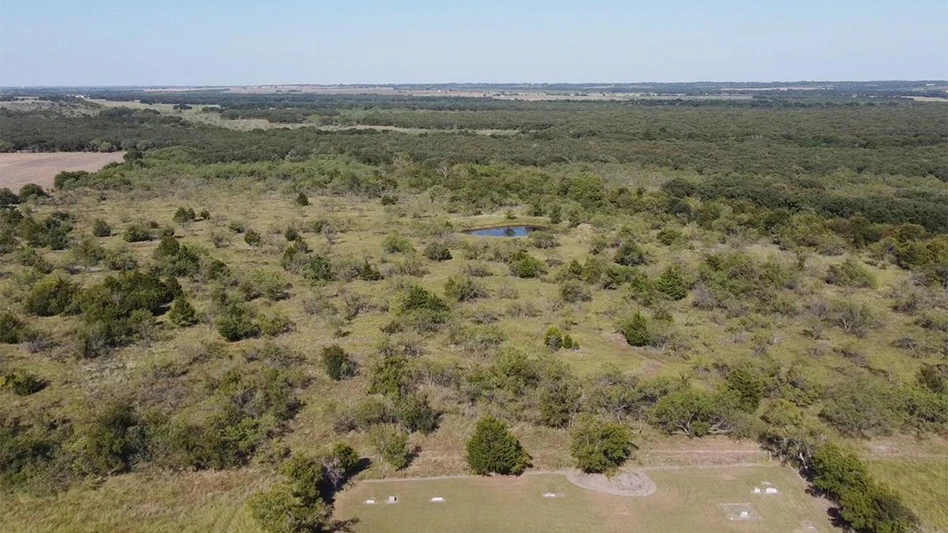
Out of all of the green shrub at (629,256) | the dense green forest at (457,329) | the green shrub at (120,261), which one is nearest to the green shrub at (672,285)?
the dense green forest at (457,329)

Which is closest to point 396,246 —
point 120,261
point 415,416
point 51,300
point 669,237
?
point 120,261

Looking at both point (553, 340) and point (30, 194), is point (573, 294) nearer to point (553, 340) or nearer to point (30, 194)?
point (553, 340)

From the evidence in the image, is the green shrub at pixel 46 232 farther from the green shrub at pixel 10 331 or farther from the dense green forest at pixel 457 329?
the green shrub at pixel 10 331

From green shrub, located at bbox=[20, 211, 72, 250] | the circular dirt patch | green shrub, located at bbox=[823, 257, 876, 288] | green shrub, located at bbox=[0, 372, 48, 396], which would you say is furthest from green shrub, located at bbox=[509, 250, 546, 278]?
green shrub, located at bbox=[20, 211, 72, 250]

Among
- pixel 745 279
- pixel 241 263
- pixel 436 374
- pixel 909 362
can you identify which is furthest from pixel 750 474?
pixel 241 263

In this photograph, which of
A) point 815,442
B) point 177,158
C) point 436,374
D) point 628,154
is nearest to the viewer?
Answer: point 815,442

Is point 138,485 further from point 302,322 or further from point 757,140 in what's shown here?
point 757,140
